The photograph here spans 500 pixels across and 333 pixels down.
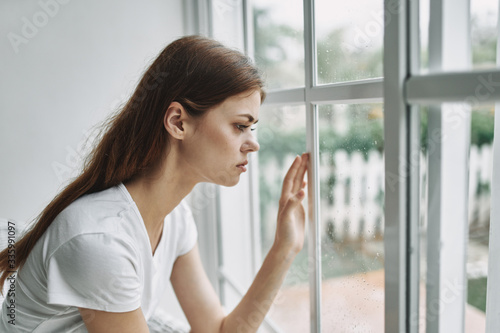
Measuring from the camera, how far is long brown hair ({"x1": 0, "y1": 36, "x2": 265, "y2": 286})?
1.14 m

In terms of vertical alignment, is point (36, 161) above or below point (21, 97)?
below

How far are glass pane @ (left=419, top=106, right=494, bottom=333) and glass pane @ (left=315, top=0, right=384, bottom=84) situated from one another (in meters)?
0.20

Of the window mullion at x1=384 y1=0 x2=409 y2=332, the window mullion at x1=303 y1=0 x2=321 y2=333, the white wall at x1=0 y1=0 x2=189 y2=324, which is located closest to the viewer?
the window mullion at x1=384 y1=0 x2=409 y2=332

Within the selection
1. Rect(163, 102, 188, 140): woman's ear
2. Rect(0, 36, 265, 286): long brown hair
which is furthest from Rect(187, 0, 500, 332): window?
Rect(163, 102, 188, 140): woman's ear

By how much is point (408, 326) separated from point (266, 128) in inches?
40.4

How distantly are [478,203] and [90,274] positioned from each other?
0.79 meters

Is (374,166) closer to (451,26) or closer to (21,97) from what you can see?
(451,26)

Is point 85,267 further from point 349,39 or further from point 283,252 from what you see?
point 349,39

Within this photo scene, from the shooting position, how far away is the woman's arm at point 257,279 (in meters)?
1.23

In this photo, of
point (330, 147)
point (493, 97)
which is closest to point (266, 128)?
point (330, 147)

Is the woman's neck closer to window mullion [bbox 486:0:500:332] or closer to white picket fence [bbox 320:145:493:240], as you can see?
white picket fence [bbox 320:145:493:240]

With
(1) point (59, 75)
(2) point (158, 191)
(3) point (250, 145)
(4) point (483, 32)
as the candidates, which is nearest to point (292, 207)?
(3) point (250, 145)

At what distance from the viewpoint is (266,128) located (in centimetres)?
179

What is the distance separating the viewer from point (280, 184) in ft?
5.68
